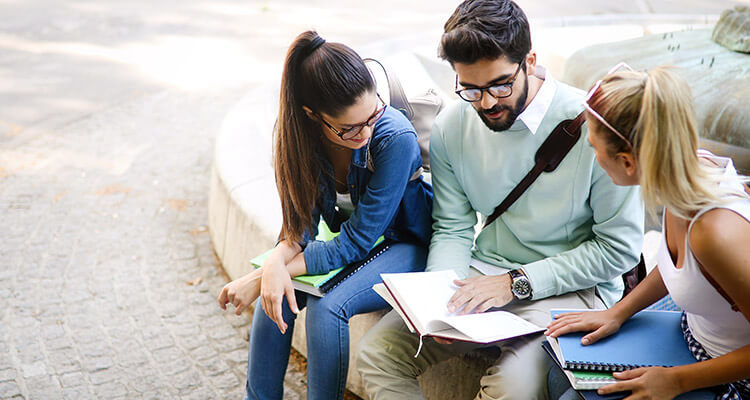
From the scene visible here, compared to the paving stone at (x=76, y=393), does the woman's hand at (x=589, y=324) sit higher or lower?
higher

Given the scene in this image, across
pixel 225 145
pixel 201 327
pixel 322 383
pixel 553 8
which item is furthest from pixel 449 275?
pixel 553 8

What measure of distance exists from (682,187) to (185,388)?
245 cm

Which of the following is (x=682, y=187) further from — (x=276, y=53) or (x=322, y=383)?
(x=276, y=53)

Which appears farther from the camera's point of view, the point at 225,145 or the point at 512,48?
the point at 225,145

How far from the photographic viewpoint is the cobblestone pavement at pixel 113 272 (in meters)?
3.32

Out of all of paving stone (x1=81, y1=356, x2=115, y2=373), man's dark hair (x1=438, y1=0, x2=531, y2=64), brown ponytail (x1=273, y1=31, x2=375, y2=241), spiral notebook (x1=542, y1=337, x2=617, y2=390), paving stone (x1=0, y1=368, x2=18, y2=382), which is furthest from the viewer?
paving stone (x1=81, y1=356, x2=115, y2=373)

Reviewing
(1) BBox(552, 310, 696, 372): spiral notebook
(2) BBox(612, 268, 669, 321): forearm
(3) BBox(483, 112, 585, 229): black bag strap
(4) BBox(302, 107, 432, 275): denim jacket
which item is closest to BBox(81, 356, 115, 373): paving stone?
(4) BBox(302, 107, 432, 275): denim jacket

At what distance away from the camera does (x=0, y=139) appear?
604 centimetres

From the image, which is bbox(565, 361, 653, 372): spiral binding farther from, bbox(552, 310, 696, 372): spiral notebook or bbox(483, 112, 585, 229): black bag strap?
bbox(483, 112, 585, 229): black bag strap

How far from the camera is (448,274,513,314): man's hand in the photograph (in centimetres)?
233

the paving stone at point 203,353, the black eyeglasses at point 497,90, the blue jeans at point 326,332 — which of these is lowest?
the paving stone at point 203,353

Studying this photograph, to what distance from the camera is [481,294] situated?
2375mm

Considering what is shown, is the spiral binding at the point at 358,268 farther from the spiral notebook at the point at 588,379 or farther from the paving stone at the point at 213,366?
the paving stone at the point at 213,366

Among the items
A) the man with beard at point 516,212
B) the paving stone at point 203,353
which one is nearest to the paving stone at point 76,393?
the paving stone at point 203,353
